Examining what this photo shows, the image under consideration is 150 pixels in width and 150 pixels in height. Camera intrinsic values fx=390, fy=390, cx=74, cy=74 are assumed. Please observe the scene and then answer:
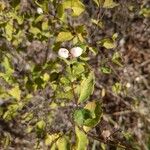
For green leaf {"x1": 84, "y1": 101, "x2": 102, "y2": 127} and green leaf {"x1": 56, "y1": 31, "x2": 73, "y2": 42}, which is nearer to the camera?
green leaf {"x1": 84, "y1": 101, "x2": 102, "y2": 127}

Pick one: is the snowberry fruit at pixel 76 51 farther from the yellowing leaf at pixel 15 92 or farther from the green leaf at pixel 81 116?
the yellowing leaf at pixel 15 92

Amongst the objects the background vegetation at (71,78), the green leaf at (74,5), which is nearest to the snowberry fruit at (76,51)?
the background vegetation at (71,78)

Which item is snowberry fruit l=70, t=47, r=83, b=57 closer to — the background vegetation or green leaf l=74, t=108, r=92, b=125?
the background vegetation

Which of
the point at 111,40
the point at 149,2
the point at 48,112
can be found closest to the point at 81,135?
the point at 111,40

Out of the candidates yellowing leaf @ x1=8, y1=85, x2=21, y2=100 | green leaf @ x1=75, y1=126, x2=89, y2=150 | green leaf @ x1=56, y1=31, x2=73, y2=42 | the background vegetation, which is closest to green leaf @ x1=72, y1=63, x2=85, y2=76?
the background vegetation

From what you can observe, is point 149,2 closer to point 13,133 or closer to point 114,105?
point 114,105

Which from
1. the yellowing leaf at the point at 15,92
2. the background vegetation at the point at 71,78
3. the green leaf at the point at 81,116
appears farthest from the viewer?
the yellowing leaf at the point at 15,92

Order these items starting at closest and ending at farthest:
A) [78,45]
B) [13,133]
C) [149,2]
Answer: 1. [78,45]
2. [13,133]
3. [149,2]

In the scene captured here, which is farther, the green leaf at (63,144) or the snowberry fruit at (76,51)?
the snowberry fruit at (76,51)
